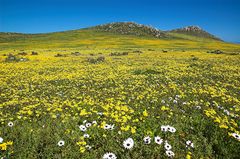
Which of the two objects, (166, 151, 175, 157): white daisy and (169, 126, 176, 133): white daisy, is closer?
(166, 151, 175, 157): white daisy

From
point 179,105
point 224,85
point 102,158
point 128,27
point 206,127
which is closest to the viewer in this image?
point 102,158

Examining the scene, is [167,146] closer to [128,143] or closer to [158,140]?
[158,140]

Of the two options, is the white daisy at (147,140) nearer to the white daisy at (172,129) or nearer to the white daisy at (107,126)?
the white daisy at (172,129)

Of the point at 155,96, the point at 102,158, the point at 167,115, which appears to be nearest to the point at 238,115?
the point at 167,115

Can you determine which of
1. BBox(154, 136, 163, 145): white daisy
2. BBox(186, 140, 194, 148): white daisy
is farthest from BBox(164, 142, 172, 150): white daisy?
BBox(186, 140, 194, 148): white daisy

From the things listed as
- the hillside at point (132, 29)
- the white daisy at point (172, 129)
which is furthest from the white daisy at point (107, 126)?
the hillside at point (132, 29)

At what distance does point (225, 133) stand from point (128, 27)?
11702cm

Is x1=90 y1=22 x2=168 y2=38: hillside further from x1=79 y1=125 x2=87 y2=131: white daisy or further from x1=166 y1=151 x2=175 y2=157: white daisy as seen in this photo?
x1=166 y1=151 x2=175 y2=157: white daisy

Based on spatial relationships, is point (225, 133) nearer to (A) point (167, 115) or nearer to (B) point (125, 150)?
(A) point (167, 115)

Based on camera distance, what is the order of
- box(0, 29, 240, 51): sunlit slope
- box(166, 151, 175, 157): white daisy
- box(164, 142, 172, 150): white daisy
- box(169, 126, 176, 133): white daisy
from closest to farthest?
1. box(166, 151, 175, 157): white daisy
2. box(164, 142, 172, 150): white daisy
3. box(169, 126, 176, 133): white daisy
4. box(0, 29, 240, 51): sunlit slope

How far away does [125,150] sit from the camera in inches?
221

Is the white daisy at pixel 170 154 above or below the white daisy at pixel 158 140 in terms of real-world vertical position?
below

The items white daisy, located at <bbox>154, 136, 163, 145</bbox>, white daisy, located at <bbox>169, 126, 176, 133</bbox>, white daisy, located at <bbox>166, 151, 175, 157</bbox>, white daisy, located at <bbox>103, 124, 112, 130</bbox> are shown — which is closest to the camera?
white daisy, located at <bbox>166, 151, 175, 157</bbox>

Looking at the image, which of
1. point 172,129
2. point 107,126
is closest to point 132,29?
point 107,126
